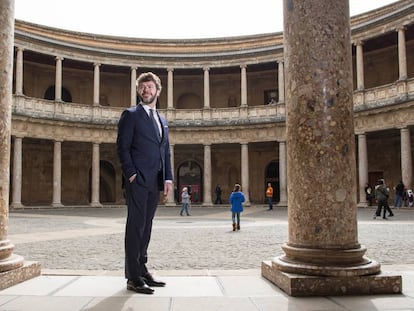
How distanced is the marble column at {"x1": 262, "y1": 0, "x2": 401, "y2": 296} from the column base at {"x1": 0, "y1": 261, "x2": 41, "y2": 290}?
2995 millimetres

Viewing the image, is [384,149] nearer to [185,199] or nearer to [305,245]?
[185,199]

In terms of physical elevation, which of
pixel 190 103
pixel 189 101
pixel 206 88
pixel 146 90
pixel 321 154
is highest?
pixel 206 88

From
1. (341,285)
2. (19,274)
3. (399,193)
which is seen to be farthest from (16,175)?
(341,285)

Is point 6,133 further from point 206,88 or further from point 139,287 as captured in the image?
point 206,88

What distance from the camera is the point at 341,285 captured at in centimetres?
461

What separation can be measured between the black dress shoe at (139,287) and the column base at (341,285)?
4.74 feet

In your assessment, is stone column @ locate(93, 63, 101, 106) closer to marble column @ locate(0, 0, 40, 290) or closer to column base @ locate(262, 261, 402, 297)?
marble column @ locate(0, 0, 40, 290)

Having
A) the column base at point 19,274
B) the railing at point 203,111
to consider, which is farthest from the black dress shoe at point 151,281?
the railing at point 203,111

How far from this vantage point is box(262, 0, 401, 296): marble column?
483 cm

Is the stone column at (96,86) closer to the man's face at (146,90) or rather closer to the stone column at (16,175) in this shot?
the stone column at (16,175)

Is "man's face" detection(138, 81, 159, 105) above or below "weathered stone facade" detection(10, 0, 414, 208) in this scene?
below

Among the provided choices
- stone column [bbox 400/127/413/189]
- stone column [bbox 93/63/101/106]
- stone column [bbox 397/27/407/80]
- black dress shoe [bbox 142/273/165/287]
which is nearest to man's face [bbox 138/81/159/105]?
black dress shoe [bbox 142/273/165/287]

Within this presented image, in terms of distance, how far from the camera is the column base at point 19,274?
4.99 m

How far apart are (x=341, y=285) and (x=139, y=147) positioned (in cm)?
261
